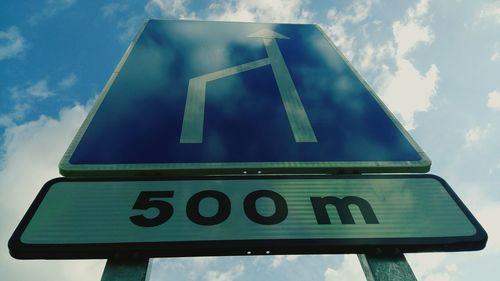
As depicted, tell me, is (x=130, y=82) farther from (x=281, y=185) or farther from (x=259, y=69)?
(x=281, y=185)

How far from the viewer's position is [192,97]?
1.57 meters

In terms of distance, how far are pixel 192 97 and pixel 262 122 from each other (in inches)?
13.5

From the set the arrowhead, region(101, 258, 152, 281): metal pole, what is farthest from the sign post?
the arrowhead

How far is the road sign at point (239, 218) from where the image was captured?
3.20 ft

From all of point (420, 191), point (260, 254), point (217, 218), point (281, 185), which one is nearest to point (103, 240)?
point (217, 218)

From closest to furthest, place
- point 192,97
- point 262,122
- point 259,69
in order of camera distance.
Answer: point 262,122 < point 192,97 < point 259,69

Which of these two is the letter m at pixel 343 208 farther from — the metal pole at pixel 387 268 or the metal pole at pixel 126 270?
the metal pole at pixel 126 270

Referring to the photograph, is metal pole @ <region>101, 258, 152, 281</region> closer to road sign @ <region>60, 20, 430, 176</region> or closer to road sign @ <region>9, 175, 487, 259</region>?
road sign @ <region>9, 175, 487, 259</region>

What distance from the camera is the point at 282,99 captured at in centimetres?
161

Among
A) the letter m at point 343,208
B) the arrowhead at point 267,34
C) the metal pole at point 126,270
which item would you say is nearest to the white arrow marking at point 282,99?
the arrowhead at point 267,34

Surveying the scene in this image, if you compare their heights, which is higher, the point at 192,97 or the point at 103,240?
the point at 192,97

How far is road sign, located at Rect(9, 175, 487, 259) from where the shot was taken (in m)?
0.97

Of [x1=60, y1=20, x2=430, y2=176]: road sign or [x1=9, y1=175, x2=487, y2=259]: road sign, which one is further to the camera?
[x1=60, y1=20, x2=430, y2=176]: road sign

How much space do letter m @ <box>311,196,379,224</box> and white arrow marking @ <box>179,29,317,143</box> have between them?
1.05 feet
